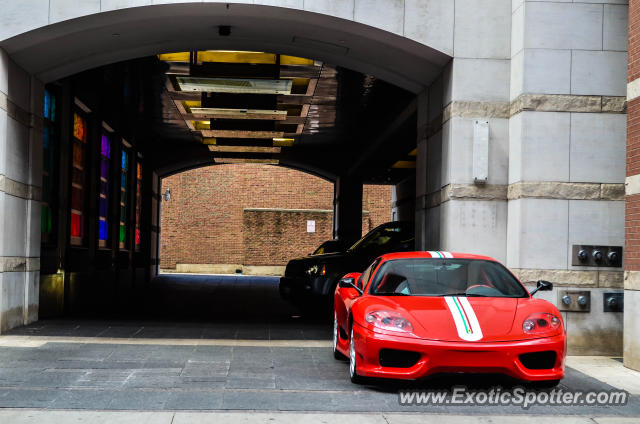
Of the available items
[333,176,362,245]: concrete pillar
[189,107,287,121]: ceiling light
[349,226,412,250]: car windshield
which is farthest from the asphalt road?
[333,176,362,245]: concrete pillar

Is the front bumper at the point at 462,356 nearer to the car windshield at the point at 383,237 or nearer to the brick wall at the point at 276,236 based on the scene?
the car windshield at the point at 383,237

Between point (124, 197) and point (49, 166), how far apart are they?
9581 millimetres

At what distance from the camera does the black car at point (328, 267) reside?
47.4 feet

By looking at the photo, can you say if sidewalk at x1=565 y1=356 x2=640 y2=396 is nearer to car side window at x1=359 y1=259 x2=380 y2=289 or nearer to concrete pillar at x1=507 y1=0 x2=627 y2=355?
concrete pillar at x1=507 y1=0 x2=627 y2=355

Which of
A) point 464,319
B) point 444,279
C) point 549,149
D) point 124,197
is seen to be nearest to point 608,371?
point 444,279

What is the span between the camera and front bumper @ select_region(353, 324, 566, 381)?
22.3 feet

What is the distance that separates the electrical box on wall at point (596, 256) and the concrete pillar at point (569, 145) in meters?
0.07

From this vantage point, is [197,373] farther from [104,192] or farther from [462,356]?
[104,192]

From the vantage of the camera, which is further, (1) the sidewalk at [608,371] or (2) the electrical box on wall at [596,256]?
(2) the electrical box on wall at [596,256]

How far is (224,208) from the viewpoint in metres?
39.9

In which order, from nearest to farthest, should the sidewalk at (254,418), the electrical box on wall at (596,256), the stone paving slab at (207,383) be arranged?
the sidewalk at (254,418) < the stone paving slab at (207,383) < the electrical box on wall at (596,256)

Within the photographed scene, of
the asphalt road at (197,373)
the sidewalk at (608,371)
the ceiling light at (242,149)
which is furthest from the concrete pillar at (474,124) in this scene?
the ceiling light at (242,149)

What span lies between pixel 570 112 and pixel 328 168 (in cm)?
1951

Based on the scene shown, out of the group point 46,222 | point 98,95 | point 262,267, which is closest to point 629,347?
point 46,222
